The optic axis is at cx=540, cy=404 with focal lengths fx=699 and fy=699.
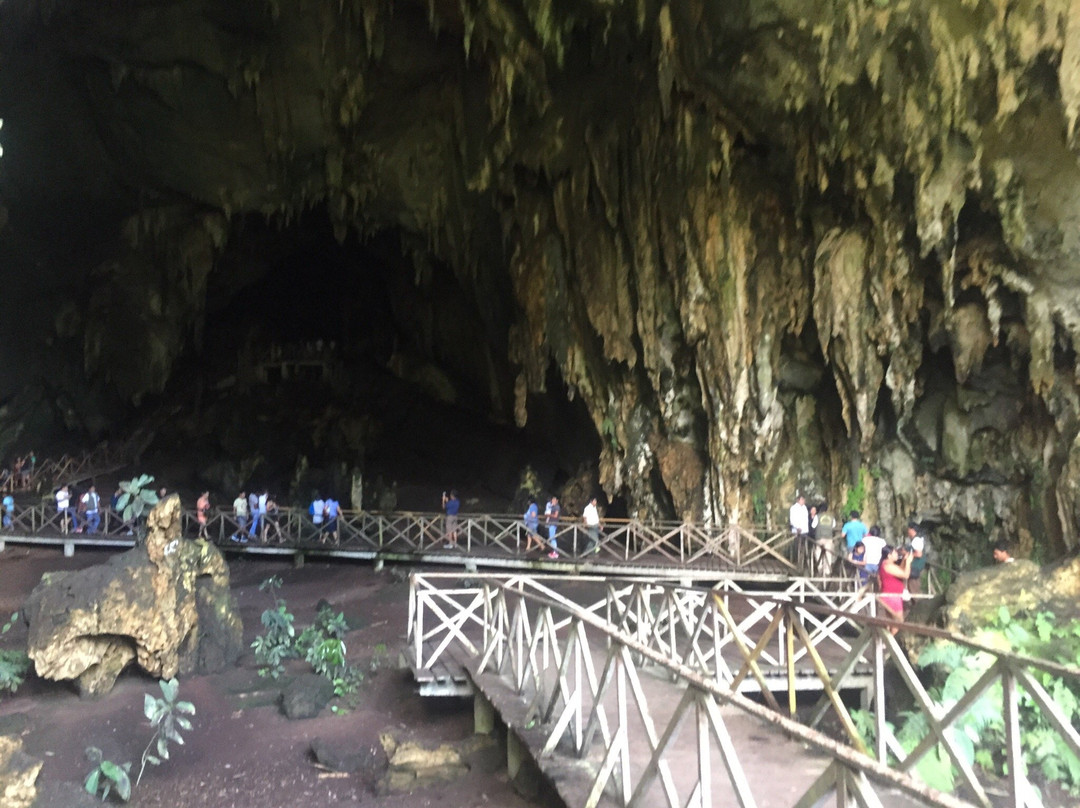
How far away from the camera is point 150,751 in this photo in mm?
7805

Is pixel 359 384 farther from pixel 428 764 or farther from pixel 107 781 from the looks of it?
pixel 428 764

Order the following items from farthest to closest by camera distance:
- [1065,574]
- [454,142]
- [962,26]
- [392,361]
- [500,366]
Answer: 1. [392,361]
2. [500,366]
3. [454,142]
4. [962,26]
5. [1065,574]

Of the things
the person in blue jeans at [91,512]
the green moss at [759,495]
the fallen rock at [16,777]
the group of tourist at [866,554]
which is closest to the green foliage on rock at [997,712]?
the group of tourist at [866,554]

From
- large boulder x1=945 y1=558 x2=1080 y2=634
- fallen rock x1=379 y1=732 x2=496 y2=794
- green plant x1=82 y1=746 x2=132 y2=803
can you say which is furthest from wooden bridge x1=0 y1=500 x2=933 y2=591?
green plant x1=82 y1=746 x2=132 y2=803

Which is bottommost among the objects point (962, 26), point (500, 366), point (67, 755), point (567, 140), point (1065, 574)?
point (67, 755)

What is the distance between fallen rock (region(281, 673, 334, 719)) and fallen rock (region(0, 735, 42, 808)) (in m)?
2.77

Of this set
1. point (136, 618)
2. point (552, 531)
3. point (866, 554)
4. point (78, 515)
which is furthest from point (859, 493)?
point (78, 515)

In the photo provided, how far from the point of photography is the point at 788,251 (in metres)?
13.4

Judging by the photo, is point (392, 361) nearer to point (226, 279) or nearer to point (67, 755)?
point (226, 279)

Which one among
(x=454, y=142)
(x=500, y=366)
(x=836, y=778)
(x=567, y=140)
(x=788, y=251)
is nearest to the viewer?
(x=836, y=778)

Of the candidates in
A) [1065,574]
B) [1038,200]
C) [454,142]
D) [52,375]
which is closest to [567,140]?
[454,142]

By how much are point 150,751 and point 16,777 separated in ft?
5.00

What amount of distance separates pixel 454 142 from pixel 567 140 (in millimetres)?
3550

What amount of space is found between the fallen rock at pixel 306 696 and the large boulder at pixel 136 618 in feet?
5.59
